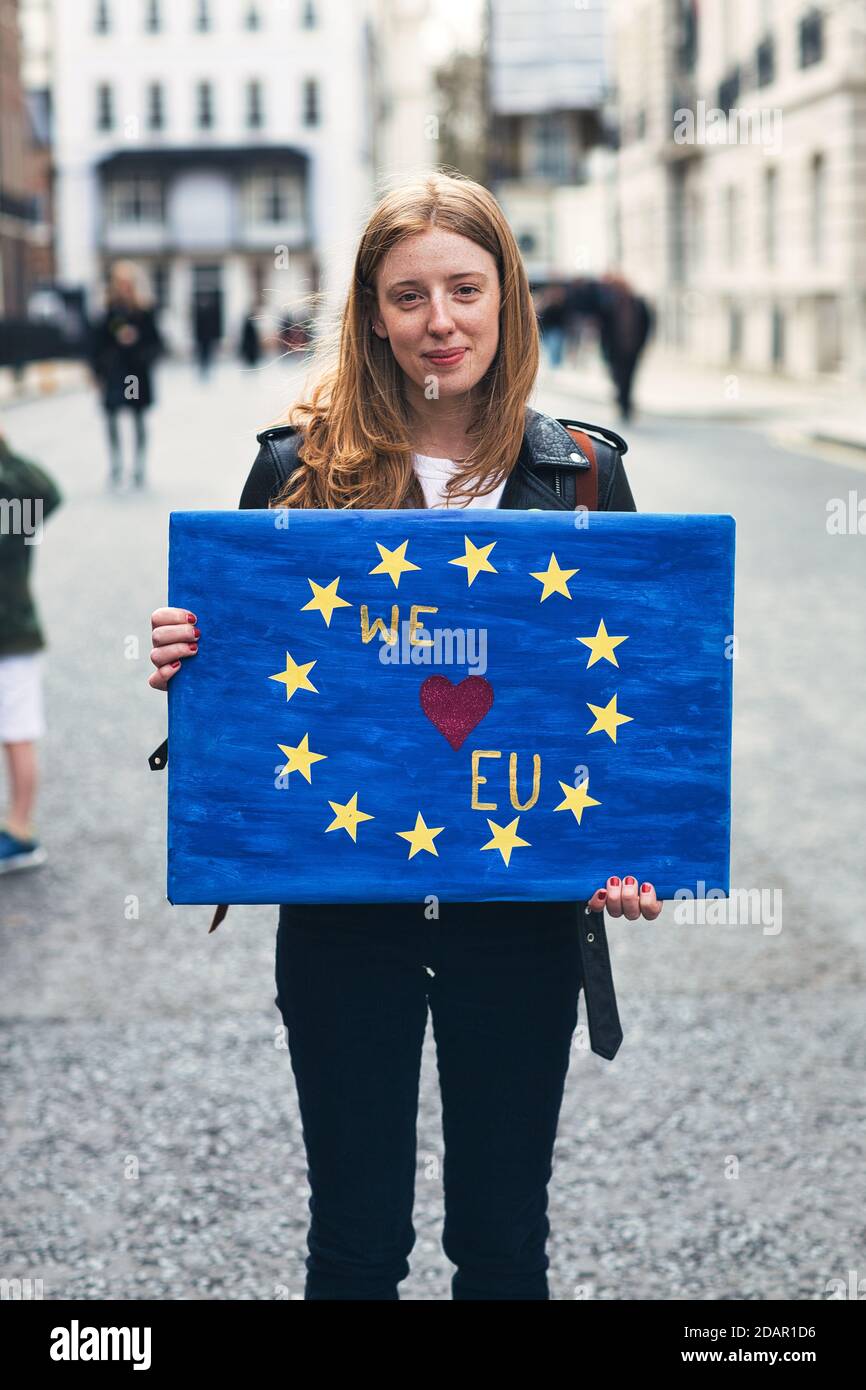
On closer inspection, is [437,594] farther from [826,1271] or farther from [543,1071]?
[826,1271]

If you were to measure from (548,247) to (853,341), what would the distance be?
47815 millimetres

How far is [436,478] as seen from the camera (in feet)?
8.24

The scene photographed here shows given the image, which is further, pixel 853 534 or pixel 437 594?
pixel 853 534

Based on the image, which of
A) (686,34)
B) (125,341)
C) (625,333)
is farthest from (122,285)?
(686,34)

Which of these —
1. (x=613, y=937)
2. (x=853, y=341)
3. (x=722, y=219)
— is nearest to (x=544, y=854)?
(x=613, y=937)

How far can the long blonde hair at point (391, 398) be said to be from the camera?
2.44m

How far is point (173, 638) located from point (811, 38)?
31.7 metres

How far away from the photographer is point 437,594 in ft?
7.82

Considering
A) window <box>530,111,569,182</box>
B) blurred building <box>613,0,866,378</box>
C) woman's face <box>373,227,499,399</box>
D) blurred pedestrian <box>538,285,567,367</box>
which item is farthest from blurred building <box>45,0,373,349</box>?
woman's face <box>373,227,499,399</box>

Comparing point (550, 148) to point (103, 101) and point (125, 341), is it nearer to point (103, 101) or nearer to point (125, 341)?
point (103, 101)

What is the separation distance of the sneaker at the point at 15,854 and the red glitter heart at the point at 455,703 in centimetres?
395

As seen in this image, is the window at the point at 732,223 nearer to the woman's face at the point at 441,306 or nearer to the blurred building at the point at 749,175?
the blurred building at the point at 749,175

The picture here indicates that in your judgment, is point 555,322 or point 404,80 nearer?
point 555,322

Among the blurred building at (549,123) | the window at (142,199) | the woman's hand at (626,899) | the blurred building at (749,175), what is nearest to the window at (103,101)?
the window at (142,199)
